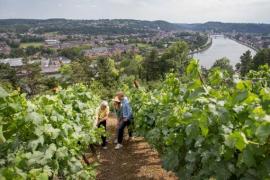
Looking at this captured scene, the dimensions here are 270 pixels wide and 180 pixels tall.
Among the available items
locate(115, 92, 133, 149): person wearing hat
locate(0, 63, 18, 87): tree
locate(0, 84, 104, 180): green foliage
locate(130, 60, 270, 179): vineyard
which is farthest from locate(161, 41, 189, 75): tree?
locate(130, 60, 270, 179): vineyard

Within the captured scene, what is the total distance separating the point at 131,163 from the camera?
7.42m

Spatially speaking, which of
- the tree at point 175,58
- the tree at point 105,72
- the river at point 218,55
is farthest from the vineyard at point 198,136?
the river at point 218,55

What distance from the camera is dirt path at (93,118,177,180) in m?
6.62

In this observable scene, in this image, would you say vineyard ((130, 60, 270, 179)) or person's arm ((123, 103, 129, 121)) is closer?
vineyard ((130, 60, 270, 179))

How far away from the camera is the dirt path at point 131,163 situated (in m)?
6.62

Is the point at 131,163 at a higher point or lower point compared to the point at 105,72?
higher

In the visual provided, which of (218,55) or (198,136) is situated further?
(218,55)

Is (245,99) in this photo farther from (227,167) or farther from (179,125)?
(179,125)

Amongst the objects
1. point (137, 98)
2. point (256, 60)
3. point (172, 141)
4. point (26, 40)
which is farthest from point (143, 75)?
point (26, 40)

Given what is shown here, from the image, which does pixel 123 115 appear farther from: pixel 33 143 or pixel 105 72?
pixel 105 72

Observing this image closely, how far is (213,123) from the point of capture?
299 cm

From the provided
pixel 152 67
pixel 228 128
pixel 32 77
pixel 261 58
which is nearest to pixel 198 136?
pixel 228 128

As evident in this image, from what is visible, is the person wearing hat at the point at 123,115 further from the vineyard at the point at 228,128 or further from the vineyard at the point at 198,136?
the vineyard at the point at 228,128

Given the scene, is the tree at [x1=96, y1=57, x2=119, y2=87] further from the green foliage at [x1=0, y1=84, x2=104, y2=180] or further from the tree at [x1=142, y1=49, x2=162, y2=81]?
the green foliage at [x1=0, y1=84, x2=104, y2=180]
